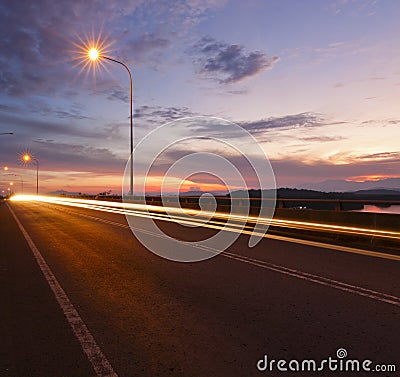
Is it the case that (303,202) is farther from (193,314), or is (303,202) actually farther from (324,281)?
(193,314)

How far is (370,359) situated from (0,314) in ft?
15.7

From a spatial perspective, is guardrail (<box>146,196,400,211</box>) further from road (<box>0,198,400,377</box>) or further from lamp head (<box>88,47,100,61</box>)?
lamp head (<box>88,47,100,61</box>)

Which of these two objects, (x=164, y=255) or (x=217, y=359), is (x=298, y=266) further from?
(x=217, y=359)

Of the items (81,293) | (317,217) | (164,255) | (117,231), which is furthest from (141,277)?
(317,217)

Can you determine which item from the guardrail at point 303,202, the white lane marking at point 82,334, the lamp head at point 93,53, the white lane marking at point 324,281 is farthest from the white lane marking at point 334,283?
the lamp head at point 93,53

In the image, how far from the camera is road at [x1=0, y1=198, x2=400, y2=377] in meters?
4.14

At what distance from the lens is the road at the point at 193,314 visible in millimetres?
4141

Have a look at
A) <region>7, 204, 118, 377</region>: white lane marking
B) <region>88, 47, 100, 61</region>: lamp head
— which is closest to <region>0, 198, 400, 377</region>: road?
<region>7, 204, 118, 377</region>: white lane marking

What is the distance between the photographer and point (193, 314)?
18.3 feet

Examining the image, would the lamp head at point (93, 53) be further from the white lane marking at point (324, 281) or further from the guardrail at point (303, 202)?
the white lane marking at point (324, 281)

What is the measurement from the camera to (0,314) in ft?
18.7

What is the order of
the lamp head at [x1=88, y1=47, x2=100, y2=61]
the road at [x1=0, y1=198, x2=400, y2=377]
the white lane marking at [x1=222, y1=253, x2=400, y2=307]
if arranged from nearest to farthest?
the road at [x1=0, y1=198, x2=400, y2=377]
the white lane marking at [x1=222, y1=253, x2=400, y2=307]
the lamp head at [x1=88, y1=47, x2=100, y2=61]

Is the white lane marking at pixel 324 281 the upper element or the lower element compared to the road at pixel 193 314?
upper

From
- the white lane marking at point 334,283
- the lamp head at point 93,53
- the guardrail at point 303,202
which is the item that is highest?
the lamp head at point 93,53
